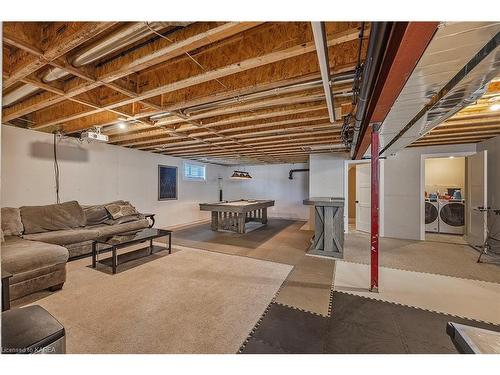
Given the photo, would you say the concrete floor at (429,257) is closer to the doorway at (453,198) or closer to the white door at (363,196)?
the doorway at (453,198)

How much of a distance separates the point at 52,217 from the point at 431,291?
20.2 feet

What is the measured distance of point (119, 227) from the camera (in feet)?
15.0

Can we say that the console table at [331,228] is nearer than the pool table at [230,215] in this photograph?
Yes

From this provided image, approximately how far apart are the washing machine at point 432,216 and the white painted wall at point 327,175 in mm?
2503

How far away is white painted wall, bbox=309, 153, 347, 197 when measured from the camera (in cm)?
626

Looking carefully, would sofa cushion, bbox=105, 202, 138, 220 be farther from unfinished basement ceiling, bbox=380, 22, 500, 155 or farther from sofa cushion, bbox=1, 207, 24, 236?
unfinished basement ceiling, bbox=380, 22, 500, 155

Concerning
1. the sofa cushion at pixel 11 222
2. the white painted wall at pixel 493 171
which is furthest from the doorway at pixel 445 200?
the sofa cushion at pixel 11 222

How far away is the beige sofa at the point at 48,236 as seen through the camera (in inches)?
95.7

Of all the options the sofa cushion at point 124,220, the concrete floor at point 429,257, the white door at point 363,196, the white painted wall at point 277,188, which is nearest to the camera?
the concrete floor at point 429,257

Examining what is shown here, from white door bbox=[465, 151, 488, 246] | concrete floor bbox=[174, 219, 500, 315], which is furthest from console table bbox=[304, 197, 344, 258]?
white door bbox=[465, 151, 488, 246]

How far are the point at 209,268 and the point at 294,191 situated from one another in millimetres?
6213

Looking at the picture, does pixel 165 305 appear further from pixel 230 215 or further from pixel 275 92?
pixel 230 215
